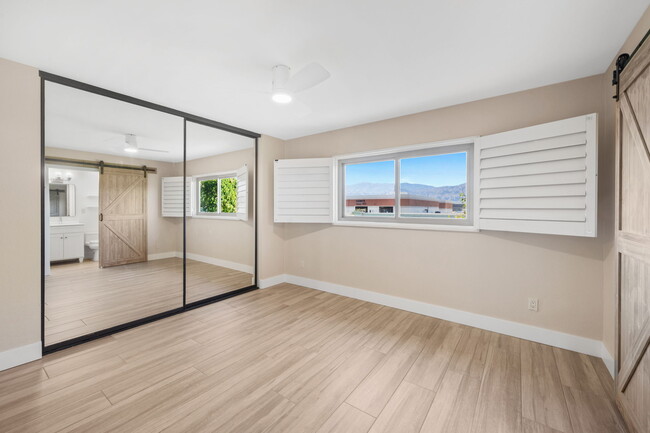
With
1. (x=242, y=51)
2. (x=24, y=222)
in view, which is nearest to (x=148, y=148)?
(x=24, y=222)

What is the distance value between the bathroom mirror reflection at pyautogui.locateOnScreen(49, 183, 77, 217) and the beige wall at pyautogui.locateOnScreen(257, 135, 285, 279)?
2212 millimetres

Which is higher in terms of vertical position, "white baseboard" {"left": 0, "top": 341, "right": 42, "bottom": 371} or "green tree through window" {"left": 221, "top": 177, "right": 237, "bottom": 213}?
"green tree through window" {"left": 221, "top": 177, "right": 237, "bottom": 213}

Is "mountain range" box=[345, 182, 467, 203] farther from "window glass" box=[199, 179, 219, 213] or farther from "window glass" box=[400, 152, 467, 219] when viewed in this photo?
"window glass" box=[199, 179, 219, 213]

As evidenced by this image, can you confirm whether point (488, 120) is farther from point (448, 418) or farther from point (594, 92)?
point (448, 418)

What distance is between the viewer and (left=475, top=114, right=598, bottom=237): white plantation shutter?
211 cm

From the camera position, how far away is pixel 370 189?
382cm

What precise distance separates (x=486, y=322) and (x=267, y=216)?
3.33 metres

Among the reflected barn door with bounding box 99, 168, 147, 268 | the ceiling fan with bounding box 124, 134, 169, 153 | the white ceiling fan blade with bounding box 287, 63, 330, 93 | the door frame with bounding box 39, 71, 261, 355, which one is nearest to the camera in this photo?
the white ceiling fan blade with bounding box 287, 63, 330, 93

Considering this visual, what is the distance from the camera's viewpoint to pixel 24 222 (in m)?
Result: 2.18

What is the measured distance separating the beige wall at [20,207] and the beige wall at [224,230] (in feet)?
4.21

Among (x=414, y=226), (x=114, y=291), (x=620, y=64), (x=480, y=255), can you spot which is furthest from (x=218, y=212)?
(x=620, y=64)

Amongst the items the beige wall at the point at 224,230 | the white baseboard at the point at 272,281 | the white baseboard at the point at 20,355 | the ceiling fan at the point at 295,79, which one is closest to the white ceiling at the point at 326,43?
the ceiling fan at the point at 295,79

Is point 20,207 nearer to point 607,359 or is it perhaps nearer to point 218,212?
point 218,212

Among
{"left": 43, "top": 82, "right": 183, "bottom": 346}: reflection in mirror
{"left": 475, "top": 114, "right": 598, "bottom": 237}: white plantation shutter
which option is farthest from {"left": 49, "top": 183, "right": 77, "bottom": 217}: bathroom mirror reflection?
{"left": 475, "top": 114, "right": 598, "bottom": 237}: white plantation shutter
